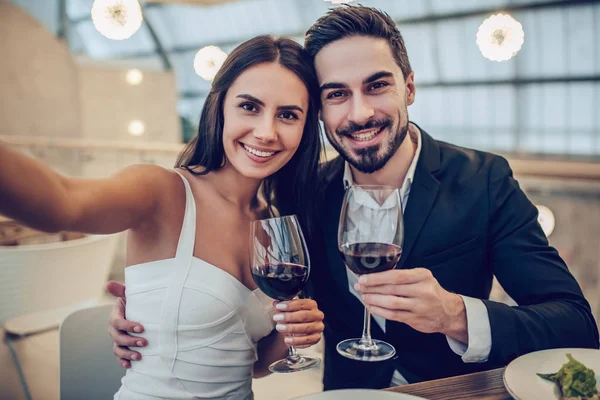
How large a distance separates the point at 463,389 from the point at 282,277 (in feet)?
1.32

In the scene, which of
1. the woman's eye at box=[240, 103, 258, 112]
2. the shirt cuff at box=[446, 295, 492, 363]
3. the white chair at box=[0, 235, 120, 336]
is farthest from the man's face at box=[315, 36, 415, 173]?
the white chair at box=[0, 235, 120, 336]

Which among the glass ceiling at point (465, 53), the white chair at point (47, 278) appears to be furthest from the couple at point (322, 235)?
the glass ceiling at point (465, 53)

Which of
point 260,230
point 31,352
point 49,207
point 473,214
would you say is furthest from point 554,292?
point 31,352

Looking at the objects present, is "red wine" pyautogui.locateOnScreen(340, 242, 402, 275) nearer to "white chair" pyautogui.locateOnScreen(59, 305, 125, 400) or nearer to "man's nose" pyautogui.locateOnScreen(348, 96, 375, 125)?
"man's nose" pyautogui.locateOnScreen(348, 96, 375, 125)

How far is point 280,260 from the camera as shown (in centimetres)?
107

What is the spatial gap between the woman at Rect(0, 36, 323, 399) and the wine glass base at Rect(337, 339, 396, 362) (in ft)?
0.26

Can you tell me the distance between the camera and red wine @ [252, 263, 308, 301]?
1.06 m

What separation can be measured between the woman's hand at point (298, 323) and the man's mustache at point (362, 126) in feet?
2.01

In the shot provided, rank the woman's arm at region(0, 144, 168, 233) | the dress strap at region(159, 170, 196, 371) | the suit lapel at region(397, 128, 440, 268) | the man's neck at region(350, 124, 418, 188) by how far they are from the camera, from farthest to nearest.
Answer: the man's neck at region(350, 124, 418, 188), the suit lapel at region(397, 128, 440, 268), the dress strap at region(159, 170, 196, 371), the woman's arm at region(0, 144, 168, 233)

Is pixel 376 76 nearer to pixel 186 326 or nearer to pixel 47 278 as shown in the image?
pixel 186 326

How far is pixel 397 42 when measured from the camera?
1.60 metres

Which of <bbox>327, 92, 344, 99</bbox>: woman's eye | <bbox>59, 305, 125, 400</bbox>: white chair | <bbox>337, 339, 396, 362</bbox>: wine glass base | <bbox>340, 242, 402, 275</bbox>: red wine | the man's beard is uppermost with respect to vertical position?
<bbox>327, 92, 344, 99</bbox>: woman's eye

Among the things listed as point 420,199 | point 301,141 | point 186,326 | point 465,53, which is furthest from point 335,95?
point 465,53

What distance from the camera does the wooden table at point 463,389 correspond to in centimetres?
88
